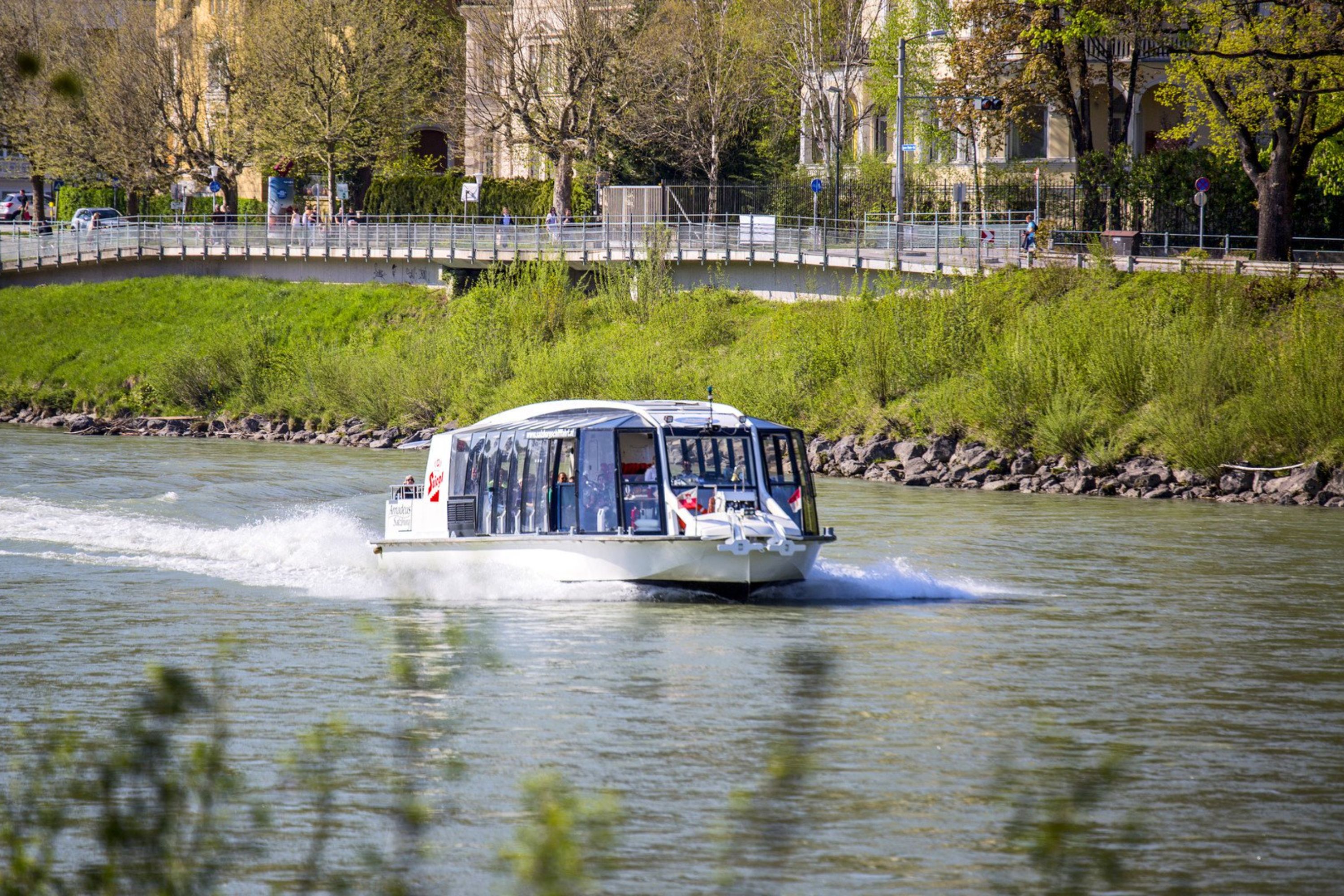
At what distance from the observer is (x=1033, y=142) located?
249 feet

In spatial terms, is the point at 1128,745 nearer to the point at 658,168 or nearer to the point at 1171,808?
the point at 1171,808

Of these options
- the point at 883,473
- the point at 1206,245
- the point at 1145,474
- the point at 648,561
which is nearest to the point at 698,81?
the point at 1206,245

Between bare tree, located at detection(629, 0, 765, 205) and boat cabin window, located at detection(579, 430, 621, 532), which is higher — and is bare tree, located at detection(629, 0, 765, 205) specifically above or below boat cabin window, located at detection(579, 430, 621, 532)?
above

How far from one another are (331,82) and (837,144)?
23.6 meters

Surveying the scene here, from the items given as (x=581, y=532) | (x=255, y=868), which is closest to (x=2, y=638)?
(x=581, y=532)

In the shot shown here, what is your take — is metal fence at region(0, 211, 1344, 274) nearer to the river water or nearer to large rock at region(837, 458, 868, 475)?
large rock at region(837, 458, 868, 475)

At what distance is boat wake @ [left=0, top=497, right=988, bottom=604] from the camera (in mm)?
26547

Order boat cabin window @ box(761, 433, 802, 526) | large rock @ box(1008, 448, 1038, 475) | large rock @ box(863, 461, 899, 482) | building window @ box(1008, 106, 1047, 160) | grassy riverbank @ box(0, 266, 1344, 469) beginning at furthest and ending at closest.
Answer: building window @ box(1008, 106, 1047, 160) → large rock @ box(863, 461, 899, 482) → large rock @ box(1008, 448, 1038, 475) → grassy riverbank @ box(0, 266, 1344, 469) → boat cabin window @ box(761, 433, 802, 526)

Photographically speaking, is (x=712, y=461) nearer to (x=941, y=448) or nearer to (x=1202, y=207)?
(x=941, y=448)

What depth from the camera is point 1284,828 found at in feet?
46.6

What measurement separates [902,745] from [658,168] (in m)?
63.2

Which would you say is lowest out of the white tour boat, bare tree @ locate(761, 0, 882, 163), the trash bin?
the white tour boat

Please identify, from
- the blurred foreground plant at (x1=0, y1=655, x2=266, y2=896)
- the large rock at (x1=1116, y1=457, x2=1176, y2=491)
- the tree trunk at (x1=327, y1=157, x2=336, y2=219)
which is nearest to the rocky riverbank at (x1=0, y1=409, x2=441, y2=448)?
the tree trunk at (x1=327, y1=157, x2=336, y2=219)

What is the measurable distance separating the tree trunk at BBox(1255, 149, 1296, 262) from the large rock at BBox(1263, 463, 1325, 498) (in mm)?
11706
